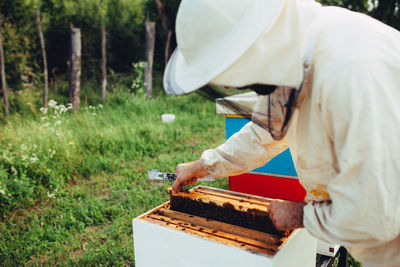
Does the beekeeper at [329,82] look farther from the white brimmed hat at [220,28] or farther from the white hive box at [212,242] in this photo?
the white hive box at [212,242]

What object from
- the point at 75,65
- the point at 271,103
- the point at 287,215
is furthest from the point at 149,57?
the point at 287,215

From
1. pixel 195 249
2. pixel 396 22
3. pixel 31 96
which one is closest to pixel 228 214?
pixel 195 249

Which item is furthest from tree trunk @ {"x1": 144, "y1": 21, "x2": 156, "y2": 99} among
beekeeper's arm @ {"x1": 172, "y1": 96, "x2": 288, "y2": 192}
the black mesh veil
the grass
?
the black mesh veil

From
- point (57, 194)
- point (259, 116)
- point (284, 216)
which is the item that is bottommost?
point (57, 194)

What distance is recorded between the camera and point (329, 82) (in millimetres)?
938

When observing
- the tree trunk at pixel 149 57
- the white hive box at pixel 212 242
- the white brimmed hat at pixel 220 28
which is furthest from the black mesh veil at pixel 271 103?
the tree trunk at pixel 149 57

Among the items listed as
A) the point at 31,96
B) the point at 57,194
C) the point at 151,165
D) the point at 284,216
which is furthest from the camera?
the point at 31,96

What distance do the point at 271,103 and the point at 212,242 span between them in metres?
0.58

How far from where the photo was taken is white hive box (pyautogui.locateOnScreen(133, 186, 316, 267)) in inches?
47.7

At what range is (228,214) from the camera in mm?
1579

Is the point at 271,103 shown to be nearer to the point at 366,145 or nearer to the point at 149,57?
the point at 366,145

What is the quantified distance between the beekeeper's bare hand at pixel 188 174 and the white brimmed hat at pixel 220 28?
2.49 ft

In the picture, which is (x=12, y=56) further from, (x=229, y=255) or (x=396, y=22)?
(x=396, y=22)

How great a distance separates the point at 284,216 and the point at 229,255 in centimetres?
26
